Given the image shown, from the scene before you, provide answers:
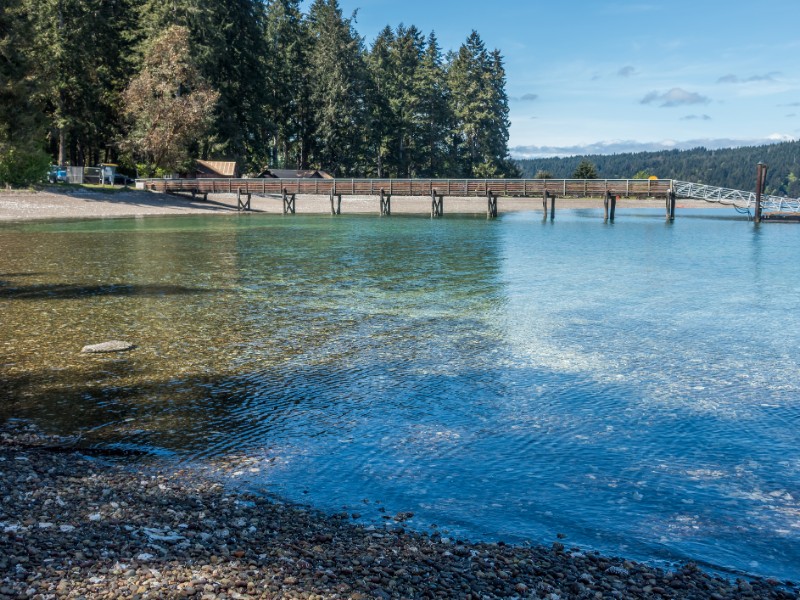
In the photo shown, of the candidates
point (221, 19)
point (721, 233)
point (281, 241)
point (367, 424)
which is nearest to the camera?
point (367, 424)

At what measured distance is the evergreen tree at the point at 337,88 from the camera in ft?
290

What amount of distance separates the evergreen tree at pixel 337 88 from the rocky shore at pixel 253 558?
85.4 m

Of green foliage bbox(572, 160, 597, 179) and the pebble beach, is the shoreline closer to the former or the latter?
green foliage bbox(572, 160, 597, 179)

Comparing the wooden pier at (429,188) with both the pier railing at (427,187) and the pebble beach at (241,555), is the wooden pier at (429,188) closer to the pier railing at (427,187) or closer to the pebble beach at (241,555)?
the pier railing at (427,187)

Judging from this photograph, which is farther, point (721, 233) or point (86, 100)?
point (86, 100)

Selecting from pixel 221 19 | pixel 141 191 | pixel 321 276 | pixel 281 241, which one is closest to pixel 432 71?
pixel 221 19

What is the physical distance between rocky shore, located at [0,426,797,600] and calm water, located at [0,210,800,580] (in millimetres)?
482

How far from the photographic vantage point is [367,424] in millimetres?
10328

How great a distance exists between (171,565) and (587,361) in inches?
394

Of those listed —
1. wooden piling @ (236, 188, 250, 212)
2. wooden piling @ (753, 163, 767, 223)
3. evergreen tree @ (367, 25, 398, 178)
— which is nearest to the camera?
wooden piling @ (753, 163, 767, 223)

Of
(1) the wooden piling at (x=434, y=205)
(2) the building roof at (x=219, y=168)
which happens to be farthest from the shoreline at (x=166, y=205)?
(2) the building roof at (x=219, y=168)

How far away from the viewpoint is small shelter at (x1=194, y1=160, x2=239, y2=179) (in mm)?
76250

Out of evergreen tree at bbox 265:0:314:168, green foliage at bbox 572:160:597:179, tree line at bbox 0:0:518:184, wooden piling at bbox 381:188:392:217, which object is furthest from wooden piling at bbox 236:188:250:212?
green foliage at bbox 572:160:597:179

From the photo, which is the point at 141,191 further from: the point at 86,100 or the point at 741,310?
the point at 741,310
